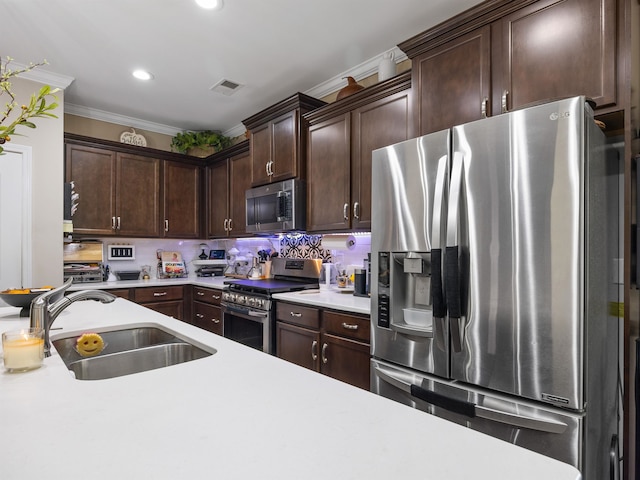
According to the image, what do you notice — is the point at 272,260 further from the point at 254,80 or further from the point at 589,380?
the point at 589,380

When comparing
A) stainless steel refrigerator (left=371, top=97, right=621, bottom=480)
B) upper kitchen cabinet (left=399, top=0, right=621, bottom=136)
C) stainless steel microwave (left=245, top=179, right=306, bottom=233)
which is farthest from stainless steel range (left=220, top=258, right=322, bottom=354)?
upper kitchen cabinet (left=399, top=0, right=621, bottom=136)

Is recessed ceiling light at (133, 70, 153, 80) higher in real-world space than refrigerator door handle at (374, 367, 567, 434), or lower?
higher

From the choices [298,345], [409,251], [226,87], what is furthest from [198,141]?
[409,251]

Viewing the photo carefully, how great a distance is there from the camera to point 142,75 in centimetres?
326

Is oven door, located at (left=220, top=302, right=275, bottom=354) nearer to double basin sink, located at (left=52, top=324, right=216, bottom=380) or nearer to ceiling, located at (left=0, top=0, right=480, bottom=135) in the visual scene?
double basin sink, located at (left=52, top=324, right=216, bottom=380)

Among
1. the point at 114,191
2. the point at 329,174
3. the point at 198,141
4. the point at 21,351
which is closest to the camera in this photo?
the point at 21,351

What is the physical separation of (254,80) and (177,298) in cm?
239

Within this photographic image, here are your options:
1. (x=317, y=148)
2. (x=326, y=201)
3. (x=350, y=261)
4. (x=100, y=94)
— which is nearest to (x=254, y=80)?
(x=317, y=148)

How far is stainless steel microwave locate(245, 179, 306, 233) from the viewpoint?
10.6ft

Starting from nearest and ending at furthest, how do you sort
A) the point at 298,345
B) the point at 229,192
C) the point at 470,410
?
the point at 470,410, the point at 298,345, the point at 229,192

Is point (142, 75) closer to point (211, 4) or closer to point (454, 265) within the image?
point (211, 4)

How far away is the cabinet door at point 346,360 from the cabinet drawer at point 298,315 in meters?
0.14

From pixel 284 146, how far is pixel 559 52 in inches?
85.9

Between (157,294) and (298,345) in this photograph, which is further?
(157,294)
